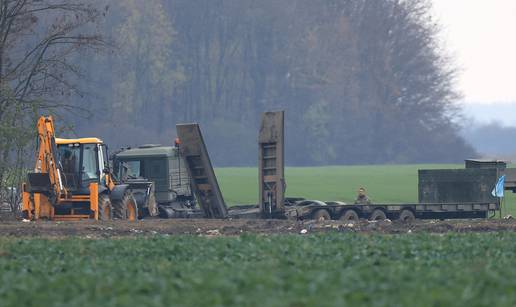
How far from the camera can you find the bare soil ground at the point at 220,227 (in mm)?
29984

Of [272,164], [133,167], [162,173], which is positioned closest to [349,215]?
[272,164]

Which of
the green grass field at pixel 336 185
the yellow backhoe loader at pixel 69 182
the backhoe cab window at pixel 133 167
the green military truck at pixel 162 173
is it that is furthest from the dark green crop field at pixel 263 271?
the green grass field at pixel 336 185

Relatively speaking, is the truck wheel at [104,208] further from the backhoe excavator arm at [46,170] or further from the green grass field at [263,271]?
the green grass field at [263,271]

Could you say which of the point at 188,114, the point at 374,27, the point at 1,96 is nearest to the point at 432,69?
the point at 374,27

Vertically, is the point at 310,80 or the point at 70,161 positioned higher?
the point at 310,80

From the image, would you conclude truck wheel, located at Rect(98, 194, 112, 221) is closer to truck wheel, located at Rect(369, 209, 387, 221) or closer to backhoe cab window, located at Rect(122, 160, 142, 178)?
backhoe cab window, located at Rect(122, 160, 142, 178)

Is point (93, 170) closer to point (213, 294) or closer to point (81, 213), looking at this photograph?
point (81, 213)

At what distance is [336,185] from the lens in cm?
7425

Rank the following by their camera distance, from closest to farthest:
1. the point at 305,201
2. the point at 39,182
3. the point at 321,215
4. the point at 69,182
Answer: the point at 39,182 < the point at 69,182 < the point at 321,215 < the point at 305,201

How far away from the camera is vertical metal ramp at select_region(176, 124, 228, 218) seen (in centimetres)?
3728

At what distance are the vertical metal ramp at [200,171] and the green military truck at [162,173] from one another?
3.88 ft

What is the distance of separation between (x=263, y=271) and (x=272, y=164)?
62.0 ft

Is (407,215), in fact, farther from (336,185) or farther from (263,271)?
(336,185)

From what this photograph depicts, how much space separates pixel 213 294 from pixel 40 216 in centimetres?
2078
